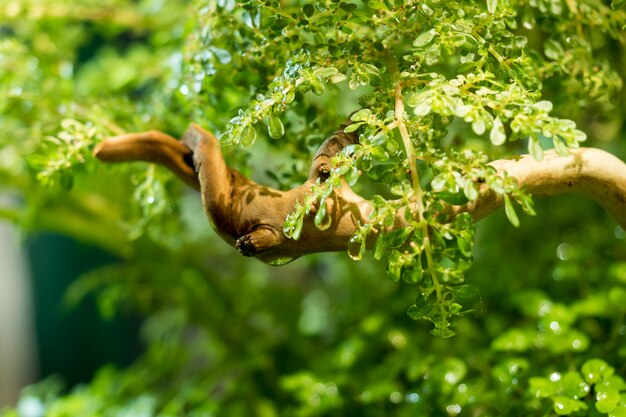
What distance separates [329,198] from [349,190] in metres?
0.03

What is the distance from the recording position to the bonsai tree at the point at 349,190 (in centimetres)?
65

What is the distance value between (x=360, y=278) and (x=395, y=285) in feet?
0.38

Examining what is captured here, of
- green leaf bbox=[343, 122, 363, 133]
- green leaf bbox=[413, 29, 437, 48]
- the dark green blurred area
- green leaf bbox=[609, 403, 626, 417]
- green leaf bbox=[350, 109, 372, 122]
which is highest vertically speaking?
green leaf bbox=[413, 29, 437, 48]

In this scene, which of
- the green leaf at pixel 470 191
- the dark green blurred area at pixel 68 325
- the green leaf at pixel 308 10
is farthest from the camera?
the dark green blurred area at pixel 68 325

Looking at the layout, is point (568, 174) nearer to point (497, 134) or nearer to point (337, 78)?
point (497, 134)

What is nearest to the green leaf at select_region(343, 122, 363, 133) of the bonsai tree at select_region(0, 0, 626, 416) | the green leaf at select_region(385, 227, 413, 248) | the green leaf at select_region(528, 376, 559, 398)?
the bonsai tree at select_region(0, 0, 626, 416)

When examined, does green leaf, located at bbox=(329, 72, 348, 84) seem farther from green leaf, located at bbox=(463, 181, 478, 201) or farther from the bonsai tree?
green leaf, located at bbox=(463, 181, 478, 201)

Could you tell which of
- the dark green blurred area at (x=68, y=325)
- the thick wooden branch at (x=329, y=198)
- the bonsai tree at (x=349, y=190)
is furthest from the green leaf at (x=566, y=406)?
the dark green blurred area at (x=68, y=325)

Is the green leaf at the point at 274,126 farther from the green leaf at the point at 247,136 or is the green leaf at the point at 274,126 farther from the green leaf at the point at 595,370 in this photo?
the green leaf at the point at 595,370

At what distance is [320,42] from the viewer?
2.51 ft

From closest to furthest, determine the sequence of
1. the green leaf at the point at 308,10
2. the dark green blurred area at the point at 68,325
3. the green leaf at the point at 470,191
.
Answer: the green leaf at the point at 470,191 → the green leaf at the point at 308,10 → the dark green blurred area at the point at 68,325

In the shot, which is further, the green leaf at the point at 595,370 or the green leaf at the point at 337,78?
the green leaf at the point at 595,370

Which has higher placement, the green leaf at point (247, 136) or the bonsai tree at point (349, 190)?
the green leaf at point (247, 136)

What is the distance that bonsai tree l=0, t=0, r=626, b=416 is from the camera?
2.12ft
